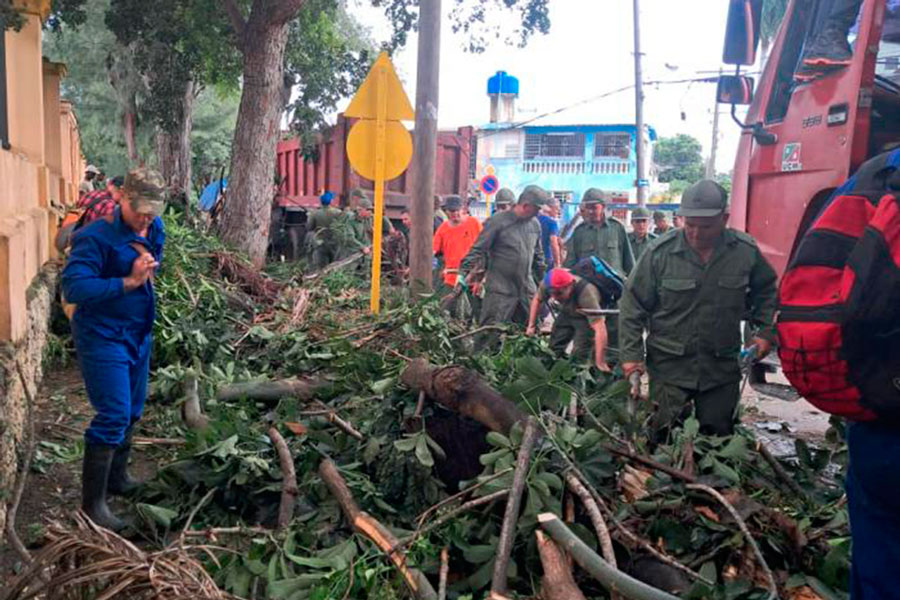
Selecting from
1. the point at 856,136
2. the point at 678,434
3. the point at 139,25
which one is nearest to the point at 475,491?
the point at 678,434

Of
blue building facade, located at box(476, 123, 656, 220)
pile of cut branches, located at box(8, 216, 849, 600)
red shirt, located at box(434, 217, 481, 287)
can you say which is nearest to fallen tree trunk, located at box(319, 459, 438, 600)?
pile of cut branches, located at box(8, 216, 849, 600)

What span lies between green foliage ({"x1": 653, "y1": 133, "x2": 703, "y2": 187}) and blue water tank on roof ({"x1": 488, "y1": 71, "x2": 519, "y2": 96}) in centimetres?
1851

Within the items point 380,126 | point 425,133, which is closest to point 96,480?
point 380,126

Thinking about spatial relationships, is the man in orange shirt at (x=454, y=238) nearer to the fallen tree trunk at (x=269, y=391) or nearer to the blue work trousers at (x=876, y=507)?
the fallen tree trunk at (x=269, y=391)

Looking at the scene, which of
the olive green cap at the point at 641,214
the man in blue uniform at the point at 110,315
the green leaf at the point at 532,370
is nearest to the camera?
the green leaf at the point at 532,370

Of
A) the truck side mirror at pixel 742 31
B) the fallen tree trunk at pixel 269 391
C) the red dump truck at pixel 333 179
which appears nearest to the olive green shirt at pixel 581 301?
the truck side mirror at pixel 742 31

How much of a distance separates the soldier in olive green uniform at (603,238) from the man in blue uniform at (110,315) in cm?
525

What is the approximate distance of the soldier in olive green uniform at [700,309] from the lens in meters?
4.60

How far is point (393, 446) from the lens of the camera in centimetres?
393

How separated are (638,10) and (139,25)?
43.6ft

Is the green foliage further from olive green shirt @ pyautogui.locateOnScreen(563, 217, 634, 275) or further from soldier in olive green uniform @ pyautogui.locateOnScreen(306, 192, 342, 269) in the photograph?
olive green shirt @ pyautogui.locateOnScreen(563, 217, 634, 275)

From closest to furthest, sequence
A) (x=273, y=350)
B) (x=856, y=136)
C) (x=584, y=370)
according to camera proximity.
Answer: (x=856, y=136), (x=584, y=370), (x=273, y=350)

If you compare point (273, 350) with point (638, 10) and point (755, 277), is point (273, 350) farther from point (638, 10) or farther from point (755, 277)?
point (638, 10)

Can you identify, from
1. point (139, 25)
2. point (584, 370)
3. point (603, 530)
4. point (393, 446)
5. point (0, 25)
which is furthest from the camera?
point (139, 25)
